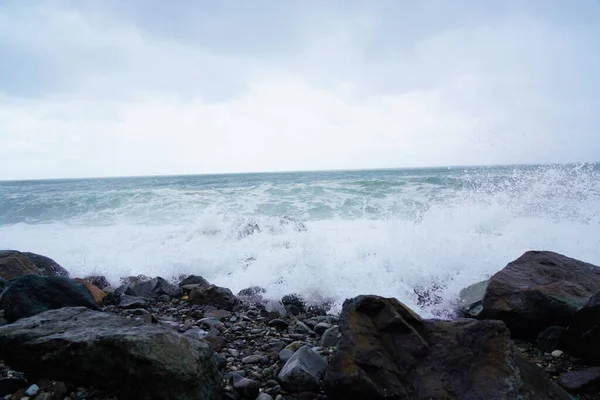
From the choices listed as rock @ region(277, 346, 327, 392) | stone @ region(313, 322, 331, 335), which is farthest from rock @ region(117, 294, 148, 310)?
rock @ region(277, 346, 327, 392)

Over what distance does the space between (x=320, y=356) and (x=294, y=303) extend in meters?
2.22

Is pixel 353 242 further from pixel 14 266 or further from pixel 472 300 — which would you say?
pixel 14 266

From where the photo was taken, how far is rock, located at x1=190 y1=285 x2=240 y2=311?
4637 mm

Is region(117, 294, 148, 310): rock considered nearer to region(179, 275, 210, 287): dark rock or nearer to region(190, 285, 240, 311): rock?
region(190, 285, 240, 311): rock

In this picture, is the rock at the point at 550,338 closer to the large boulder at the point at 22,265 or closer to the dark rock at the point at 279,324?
the dark rock at the point at 279,324

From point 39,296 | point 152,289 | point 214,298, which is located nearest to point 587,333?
point 214,298

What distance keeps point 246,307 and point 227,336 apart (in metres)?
1.16

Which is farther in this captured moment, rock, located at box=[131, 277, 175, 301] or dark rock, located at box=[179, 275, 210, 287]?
dark rock, located at box=[179, 275, 210, 287]

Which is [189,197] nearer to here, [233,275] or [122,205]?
[122,205]

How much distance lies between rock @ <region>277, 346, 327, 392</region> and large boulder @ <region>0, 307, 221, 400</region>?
44cm

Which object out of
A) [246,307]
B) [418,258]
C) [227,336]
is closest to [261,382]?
[227,336]

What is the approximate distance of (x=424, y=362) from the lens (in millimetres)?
2172

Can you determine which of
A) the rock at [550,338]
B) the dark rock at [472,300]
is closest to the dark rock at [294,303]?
the dark rock at [472,300]

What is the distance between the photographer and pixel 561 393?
200cm
